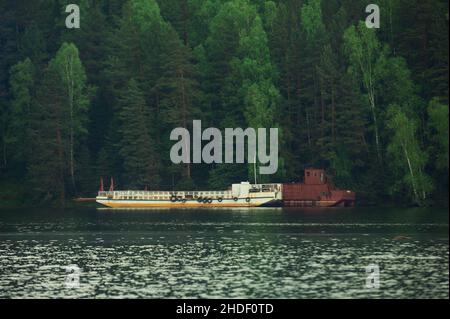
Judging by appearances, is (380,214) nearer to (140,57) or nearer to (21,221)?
(21,221)

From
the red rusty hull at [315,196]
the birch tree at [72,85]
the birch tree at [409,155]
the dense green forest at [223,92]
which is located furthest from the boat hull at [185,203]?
the birch tree at [409,155]

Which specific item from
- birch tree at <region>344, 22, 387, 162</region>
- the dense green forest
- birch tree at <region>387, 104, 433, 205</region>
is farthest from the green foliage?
birch tree at <region>344, 22, 387, 162</region>

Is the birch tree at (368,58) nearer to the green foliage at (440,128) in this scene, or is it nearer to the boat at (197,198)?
the green foliage at (440,128)

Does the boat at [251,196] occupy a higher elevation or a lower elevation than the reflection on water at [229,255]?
higher

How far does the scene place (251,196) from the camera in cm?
15175

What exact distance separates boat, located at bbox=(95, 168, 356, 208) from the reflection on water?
1547 centimetres

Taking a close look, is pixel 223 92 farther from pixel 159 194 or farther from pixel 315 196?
pixel 315 196

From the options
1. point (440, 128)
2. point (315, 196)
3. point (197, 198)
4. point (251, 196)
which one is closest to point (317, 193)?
point (315, 196)

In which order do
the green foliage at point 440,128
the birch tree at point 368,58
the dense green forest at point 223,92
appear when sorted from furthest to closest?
the birch tree at point 368,58 < the dense green forest at point 223,92 < the green foliage at point 440,128

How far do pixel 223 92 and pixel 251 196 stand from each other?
1635cm

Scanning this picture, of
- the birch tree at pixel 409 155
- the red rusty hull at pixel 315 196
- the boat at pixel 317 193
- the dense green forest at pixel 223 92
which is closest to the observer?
the birch tree at pixel 409 155

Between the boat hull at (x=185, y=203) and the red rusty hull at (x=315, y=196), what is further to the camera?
the boat hull at (x=185, y=203)

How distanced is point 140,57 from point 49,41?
1803 cm

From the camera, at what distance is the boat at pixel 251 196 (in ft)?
489
